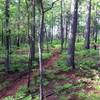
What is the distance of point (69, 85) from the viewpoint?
36.5 ft

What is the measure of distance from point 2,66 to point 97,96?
10635mm

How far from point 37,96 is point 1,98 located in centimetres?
233

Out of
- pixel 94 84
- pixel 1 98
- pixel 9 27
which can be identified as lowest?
pixel 1 98

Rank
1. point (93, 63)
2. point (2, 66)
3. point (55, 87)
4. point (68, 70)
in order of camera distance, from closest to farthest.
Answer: point (55, 87), point (68, 70), point (93, 63), point (2, 66)

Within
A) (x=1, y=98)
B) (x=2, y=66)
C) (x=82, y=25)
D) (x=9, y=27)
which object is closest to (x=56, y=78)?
(x=1, y=98)

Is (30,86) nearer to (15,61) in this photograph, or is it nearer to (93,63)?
(93,63)

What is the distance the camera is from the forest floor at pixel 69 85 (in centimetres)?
998

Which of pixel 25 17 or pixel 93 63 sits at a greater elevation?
pixel 25 17

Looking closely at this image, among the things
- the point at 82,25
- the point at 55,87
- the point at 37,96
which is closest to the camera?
the point at 37,96

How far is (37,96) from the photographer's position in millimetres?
10625

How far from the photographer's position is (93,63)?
1511 cm

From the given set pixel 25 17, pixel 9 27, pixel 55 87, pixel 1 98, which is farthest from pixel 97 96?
pixel 9 27

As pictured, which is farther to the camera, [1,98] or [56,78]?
[56,78]

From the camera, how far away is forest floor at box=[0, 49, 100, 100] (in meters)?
9.98
